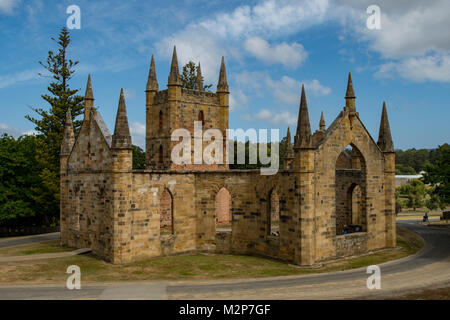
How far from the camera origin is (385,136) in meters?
29.6

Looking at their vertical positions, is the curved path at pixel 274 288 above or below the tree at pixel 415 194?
below

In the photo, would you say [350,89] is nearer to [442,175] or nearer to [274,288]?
[442,175]

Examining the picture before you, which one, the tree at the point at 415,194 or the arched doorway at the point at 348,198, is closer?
the arched doorway at the point at 348,198

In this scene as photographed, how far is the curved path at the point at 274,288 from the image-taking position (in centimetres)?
1761

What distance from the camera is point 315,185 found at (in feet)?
78.4

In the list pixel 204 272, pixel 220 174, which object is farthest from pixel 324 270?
pixel 220 174

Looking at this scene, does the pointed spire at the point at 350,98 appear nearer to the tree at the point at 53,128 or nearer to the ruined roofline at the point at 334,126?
the ruined roofline at the point at 334,126

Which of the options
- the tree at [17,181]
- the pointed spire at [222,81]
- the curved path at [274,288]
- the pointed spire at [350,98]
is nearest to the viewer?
the curved path at [274,288]

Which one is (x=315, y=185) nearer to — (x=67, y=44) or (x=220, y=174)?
(x=220, y=174)

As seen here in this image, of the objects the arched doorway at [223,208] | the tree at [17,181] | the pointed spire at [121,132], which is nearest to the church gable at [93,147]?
the pointed spire at [121,132]

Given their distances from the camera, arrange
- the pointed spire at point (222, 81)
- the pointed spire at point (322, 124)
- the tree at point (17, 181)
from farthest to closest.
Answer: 1. the pointed spire at point (322, 124)
2. the tree at point (17, 181)
3. the pointed spire at point (222, 81)

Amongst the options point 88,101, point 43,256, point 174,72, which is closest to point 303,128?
point 174,72

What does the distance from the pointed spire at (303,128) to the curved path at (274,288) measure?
7.78 metres

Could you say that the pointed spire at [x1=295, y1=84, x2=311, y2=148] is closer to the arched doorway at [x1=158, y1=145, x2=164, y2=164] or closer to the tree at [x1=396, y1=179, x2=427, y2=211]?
the arched doorway at [x1=158, y1=145, x2=164, y2=164]
